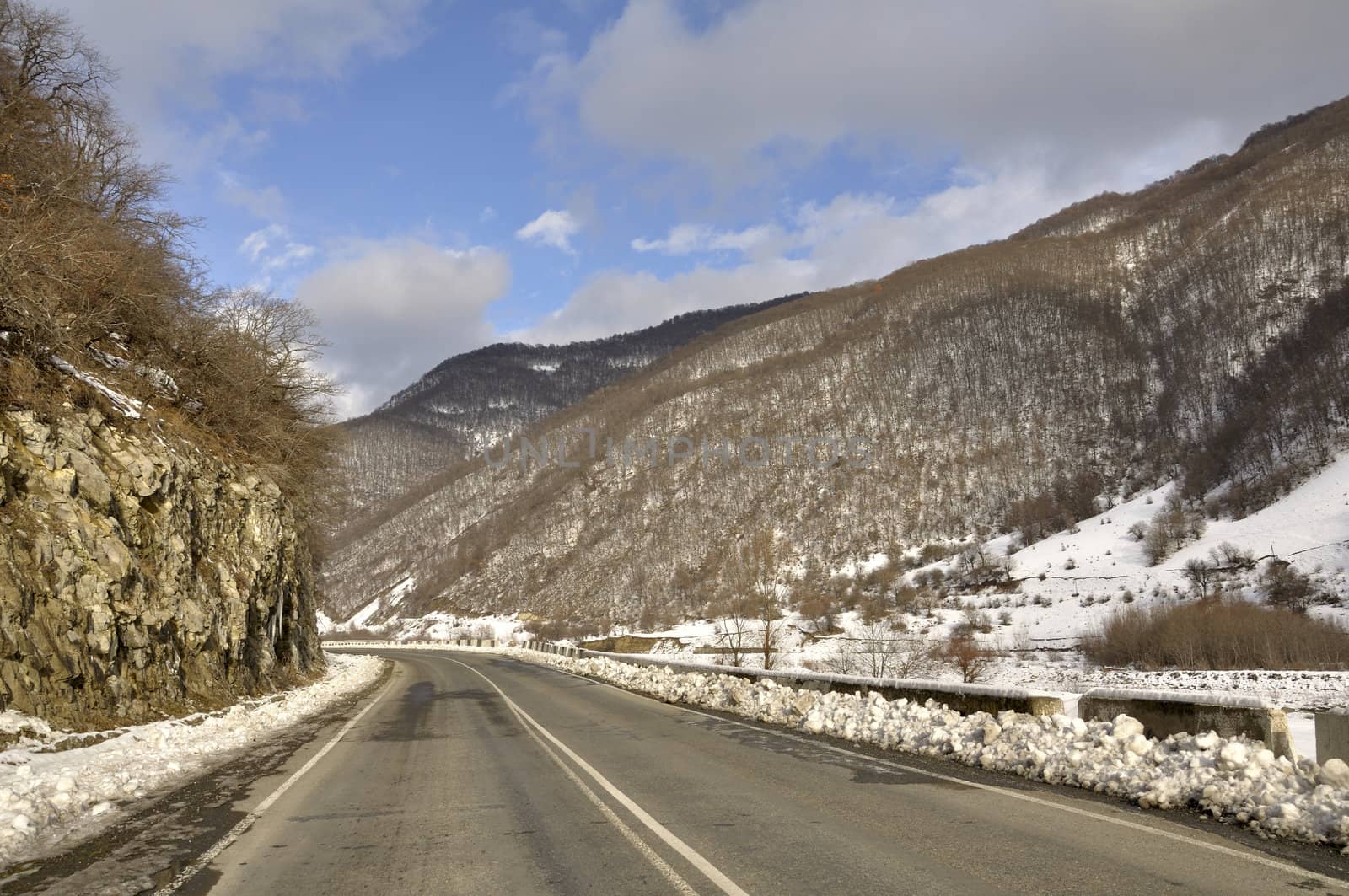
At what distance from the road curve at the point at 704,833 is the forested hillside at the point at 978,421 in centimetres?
8030

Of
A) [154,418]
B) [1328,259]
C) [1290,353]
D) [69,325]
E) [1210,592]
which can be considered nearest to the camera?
[69,325]

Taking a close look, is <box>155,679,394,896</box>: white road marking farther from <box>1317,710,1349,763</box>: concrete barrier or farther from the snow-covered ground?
the snow-covered ground

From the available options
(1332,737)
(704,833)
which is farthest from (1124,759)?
(704,833)

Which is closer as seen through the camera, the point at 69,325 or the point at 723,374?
the point at 69,325

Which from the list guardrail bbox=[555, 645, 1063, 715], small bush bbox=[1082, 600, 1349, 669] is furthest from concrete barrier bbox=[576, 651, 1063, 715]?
small bush bbox=[1082, 600, 1349, 669]

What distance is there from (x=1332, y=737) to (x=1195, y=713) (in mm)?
1238

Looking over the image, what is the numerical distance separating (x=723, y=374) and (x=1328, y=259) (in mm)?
95587

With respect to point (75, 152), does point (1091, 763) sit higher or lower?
lower

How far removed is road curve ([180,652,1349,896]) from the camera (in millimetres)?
5273

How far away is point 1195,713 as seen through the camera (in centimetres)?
813

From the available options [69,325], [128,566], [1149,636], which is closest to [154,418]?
[69,325]

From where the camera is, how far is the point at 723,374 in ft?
542

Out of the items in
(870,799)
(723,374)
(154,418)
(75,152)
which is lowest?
(870,799)

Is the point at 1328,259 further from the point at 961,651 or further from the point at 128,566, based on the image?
the point at 128,566
